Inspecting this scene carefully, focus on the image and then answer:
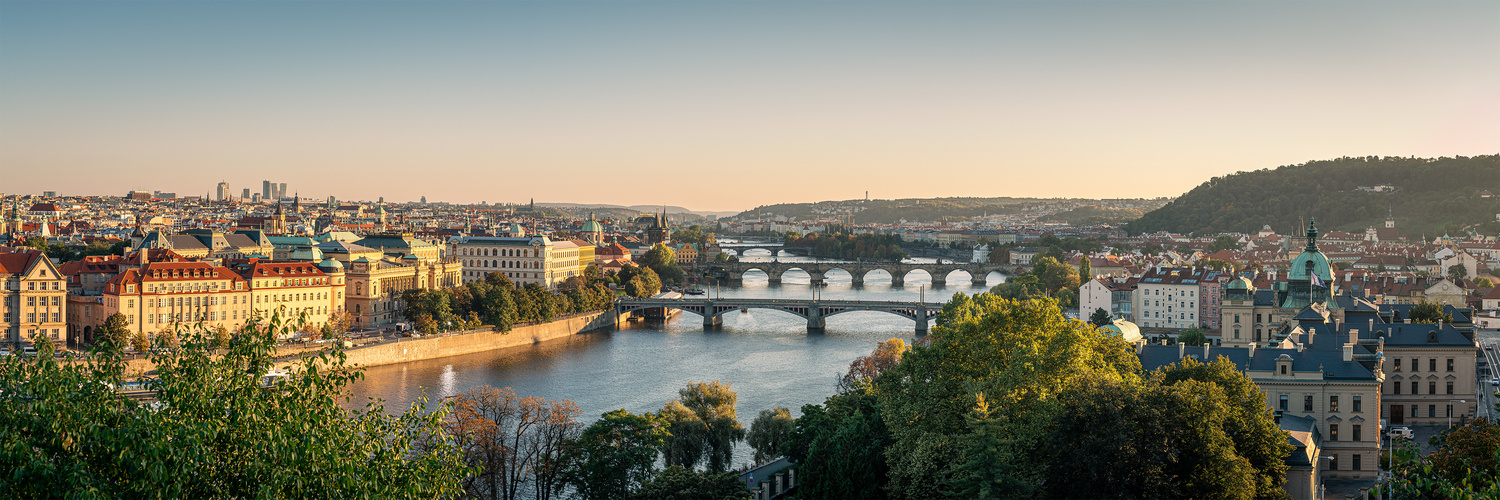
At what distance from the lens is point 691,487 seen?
1611 cm

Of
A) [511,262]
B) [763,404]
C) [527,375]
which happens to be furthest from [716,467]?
[511,262]

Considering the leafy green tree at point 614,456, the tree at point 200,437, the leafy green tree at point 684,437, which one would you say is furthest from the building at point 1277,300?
the tree at point 200,437

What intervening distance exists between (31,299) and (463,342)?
1214 cm

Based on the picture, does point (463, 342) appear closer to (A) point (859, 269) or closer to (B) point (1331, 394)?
(B) point (1331, 394)

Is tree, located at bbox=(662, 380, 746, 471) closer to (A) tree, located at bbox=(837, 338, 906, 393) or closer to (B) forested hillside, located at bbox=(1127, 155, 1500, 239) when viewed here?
(A) tree, located at bbox=(837, 338, 906, 393)

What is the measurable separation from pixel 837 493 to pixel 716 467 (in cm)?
383

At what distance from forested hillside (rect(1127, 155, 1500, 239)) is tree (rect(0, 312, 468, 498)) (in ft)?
285

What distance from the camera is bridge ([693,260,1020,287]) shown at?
77.3m

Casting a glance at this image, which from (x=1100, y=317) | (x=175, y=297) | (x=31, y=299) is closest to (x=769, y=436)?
(x=175, y=297)

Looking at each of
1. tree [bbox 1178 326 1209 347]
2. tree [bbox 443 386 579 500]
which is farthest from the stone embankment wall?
tree [bbox 1178 326 1209 347]

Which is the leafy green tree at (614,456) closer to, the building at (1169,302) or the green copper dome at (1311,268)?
the green copper dome at (1311,268)

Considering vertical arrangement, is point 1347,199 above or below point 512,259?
above

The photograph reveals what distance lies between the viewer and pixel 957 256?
375ft

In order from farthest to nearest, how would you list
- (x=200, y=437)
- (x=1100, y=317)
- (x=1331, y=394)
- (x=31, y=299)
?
(x=1100, y=317)
(x=31, y=299)
(x=1331, y=394)
(x=200, y=437)
